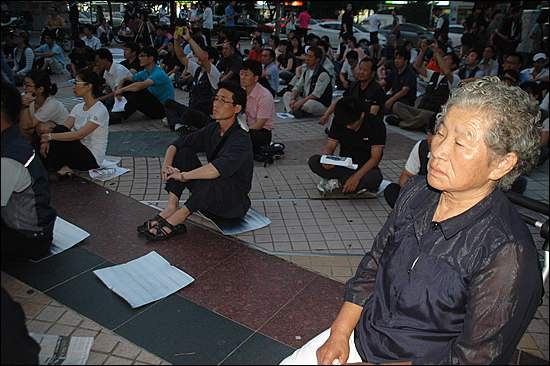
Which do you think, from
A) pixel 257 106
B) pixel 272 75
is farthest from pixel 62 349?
pixel 272 75

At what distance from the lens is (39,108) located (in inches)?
194

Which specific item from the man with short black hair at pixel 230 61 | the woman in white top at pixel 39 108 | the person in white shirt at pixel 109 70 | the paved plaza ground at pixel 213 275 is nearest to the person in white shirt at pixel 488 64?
the paved plaza ground at pixel 213 275

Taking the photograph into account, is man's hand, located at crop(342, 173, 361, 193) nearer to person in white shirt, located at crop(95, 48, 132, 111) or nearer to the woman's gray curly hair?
the woman's gray curly hair

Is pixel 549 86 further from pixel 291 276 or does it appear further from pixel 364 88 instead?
pixel 291 276

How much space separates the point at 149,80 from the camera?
7.43m

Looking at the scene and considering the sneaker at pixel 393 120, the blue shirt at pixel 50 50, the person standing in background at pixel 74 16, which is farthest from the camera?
the person standing in background at pixel 74 16

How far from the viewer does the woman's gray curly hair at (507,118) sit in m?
1.45

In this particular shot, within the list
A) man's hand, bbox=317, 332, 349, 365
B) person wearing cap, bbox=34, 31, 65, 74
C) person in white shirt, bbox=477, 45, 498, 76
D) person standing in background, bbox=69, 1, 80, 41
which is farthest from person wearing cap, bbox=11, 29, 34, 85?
man's hand, bbox=317, 332, 349, 365

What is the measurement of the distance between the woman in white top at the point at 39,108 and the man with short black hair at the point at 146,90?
7.85 ft

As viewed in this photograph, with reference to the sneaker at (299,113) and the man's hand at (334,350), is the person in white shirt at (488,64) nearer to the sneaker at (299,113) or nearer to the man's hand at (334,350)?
the sneaker at (299,113)

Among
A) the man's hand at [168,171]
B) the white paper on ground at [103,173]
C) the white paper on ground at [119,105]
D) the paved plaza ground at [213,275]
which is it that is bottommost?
the paved plaza ground at [213,275]

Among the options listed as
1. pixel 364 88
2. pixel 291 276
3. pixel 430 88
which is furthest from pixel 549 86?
pixel 291 276

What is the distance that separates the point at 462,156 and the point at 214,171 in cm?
236

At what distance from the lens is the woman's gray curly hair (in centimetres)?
145
